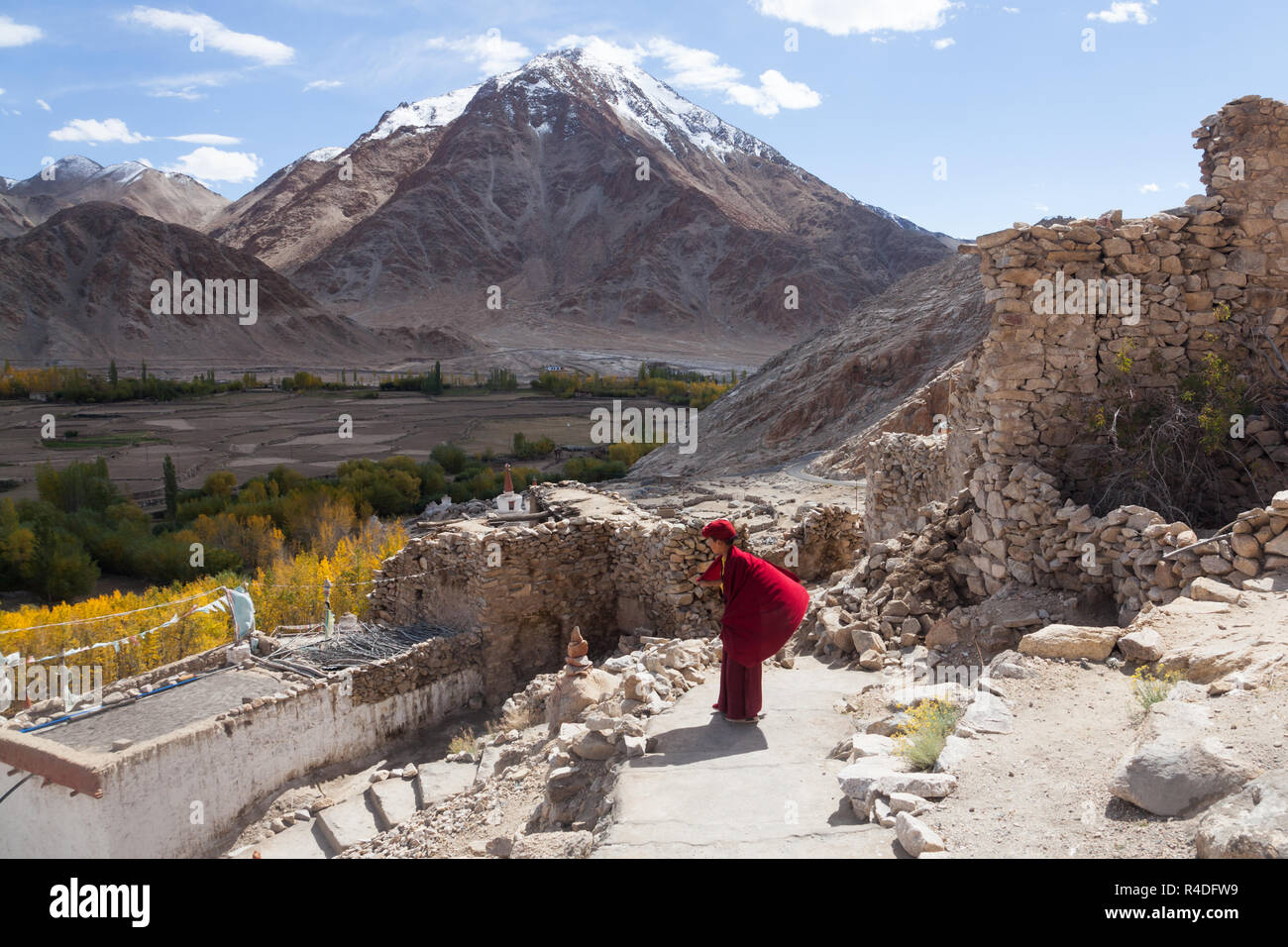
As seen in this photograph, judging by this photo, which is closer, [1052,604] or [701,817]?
[701,817]

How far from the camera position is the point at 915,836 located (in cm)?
266

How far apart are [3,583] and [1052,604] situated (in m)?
22.6

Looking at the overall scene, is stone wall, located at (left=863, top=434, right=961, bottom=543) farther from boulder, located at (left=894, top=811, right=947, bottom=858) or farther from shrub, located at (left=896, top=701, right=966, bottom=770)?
boulder, located at (left=894, top=811, right=947, bottom=858)

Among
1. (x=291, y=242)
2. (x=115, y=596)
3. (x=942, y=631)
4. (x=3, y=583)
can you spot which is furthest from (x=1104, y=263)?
(x=291, y=242)

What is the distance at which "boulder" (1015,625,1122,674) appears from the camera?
4.11m

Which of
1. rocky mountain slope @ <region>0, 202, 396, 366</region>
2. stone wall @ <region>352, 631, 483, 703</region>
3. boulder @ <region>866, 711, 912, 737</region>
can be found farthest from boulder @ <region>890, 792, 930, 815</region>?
rocky mountain slope @ <region>0, 202, 396, 366</region>

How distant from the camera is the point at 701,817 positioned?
133 inches

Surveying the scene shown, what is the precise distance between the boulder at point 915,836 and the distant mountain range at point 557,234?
68774 mm

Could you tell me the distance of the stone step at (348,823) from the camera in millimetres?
6776

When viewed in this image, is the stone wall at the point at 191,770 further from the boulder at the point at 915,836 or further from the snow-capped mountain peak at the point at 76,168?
the snow-capped mountain peak at the point at 76,168

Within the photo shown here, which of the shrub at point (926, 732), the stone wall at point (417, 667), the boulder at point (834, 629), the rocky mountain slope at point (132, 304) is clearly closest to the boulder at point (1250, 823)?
the shrub at point (926, 732)

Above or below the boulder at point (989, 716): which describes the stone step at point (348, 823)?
below
